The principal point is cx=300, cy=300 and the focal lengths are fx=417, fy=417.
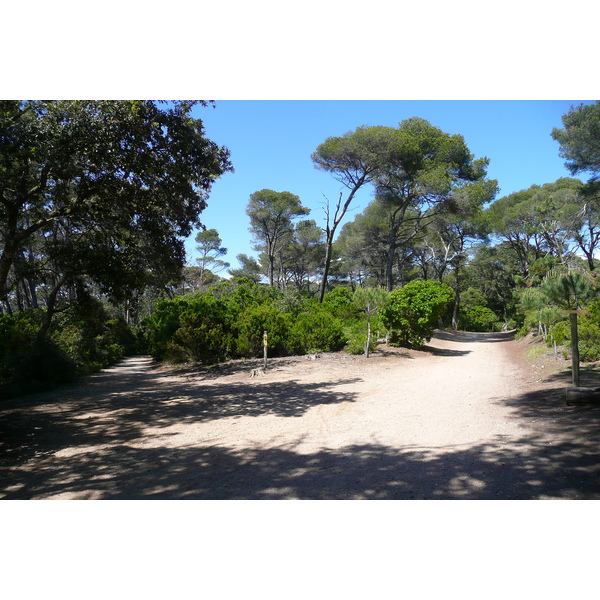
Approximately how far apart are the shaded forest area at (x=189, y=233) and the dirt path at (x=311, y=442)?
6.78 feet

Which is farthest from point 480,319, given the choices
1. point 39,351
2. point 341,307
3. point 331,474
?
point 331,474

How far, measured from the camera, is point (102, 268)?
25.2 ft

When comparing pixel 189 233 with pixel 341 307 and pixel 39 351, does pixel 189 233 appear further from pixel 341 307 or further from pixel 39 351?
pixel 341 307

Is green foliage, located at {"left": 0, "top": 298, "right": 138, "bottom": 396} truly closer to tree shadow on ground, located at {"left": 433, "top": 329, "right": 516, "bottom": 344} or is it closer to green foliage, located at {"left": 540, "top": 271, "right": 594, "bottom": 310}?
green foliage, located at {"left": 540, "top": 271, "right": 594, "bottom": 310}

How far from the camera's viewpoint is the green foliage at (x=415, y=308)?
1322 cm

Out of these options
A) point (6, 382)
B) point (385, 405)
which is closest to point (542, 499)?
point (385, 405)

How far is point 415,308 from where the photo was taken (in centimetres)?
1323

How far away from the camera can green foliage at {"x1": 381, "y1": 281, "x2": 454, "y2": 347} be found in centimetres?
1322

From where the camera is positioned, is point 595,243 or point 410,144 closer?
point 410,144

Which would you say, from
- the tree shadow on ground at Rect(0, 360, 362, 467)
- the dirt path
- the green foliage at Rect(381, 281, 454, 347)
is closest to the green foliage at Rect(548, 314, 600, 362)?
the dirt path

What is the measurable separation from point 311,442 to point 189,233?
17.3 ft

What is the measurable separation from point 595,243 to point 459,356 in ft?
46.6

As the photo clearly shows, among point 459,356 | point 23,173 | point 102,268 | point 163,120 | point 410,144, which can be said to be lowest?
point 459,356

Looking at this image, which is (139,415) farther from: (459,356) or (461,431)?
(459,356)
